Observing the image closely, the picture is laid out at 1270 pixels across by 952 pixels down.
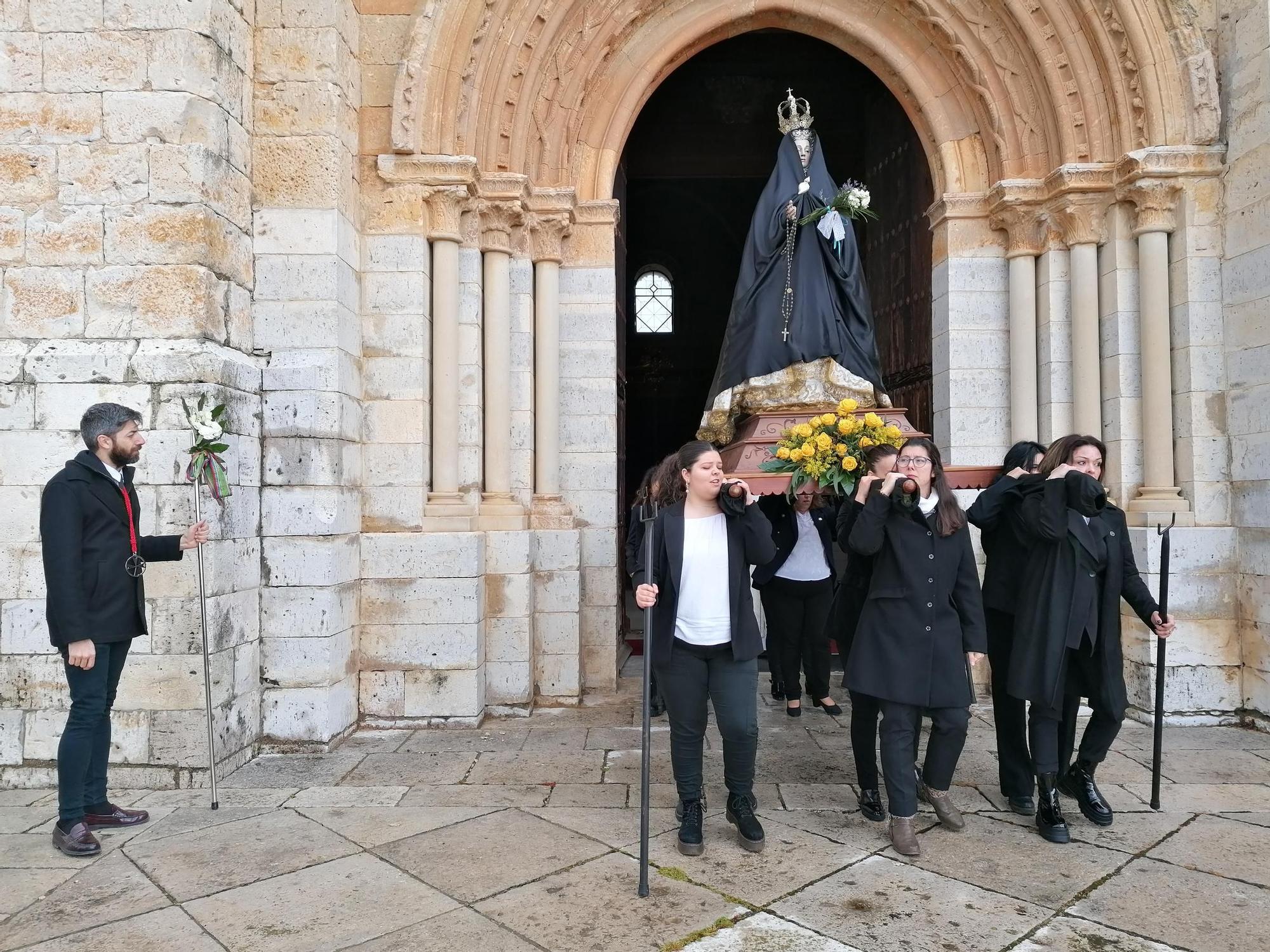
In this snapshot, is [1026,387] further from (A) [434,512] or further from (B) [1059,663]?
(A) [434,512]

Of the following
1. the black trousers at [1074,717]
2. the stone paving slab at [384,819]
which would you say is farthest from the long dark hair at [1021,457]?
the stone paving slab at [384,819]

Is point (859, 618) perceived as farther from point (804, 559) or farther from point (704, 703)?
point (804, 559)

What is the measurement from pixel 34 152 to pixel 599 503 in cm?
381

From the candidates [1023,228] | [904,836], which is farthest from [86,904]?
[1023,228]

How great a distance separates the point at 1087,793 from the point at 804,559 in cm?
202

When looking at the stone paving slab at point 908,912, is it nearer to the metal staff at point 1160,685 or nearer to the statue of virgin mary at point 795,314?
the metal staff at point 1160,685

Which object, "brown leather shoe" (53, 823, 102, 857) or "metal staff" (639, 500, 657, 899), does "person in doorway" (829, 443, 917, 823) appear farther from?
"brown leather shoe" (53, 823, 102, 857)

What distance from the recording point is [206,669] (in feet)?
12.9

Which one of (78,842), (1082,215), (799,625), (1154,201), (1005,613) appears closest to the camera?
(78,842)

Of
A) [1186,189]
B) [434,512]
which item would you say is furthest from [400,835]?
[1186,189]

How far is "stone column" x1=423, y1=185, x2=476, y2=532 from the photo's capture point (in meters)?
5.49

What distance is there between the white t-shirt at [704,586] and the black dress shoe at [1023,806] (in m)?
1.58

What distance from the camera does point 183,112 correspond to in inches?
176

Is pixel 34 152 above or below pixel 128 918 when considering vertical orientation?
above
